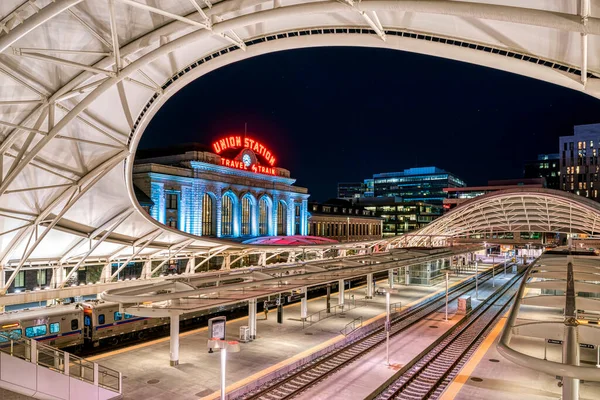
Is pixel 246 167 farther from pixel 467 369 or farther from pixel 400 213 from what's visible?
pixel 400 213

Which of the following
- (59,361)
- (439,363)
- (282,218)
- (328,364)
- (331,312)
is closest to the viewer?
(59,361)

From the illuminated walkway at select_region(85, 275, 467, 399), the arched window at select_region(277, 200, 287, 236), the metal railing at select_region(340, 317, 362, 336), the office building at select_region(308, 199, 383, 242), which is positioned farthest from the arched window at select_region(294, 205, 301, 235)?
the metal railing at select_region(340, 317, 362, 336)

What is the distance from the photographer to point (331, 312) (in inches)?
1393

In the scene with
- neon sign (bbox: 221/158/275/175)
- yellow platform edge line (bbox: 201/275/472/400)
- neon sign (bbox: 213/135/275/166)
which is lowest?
yellow platform edge line (bbox: 201/275/472/400)

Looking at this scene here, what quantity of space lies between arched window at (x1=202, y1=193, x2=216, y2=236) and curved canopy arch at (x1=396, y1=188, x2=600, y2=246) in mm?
29333

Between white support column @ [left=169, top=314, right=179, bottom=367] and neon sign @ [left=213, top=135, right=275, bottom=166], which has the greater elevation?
neon sign @ [left=213, top=135, right=275, bottom=166]

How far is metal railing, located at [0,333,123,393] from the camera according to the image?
14.1m

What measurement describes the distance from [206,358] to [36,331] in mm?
9199

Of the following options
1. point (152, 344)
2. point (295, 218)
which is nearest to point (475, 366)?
point (152, 344)

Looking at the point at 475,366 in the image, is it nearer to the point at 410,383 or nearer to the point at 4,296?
the point at 410,383

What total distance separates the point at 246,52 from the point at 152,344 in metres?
18.5

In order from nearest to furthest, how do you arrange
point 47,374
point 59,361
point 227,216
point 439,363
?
point 47,374 < point 59,361 < point 439,363 < point 227,216

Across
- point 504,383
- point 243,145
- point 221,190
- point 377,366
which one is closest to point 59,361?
point 377,366

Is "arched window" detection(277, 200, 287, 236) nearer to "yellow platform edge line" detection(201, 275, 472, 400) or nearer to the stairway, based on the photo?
"yellow platform edge line" detection(201, 275, 472, 400)
